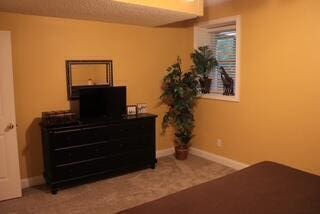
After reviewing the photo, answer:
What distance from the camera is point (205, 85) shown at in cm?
469

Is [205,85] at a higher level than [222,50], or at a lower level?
lower

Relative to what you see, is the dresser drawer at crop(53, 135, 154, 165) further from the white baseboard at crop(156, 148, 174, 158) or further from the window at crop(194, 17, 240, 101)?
the window at crop(194, 17, 240, 101)

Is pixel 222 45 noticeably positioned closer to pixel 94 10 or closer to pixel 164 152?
pixel 164 152

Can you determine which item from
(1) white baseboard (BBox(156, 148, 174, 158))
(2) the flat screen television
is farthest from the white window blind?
(2) the flat screen television

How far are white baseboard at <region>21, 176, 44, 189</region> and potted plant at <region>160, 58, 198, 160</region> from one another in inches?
84.1

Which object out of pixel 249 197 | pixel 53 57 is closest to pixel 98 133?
pixel 53 57

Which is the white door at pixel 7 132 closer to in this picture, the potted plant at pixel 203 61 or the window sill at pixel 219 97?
the potted plant at pixel 203 61

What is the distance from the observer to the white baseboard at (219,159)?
4.18 metres

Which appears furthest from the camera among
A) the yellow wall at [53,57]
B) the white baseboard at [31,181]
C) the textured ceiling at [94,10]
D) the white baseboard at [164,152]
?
the white baseboard at [164,152]

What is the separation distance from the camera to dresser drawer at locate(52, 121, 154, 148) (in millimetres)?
3393

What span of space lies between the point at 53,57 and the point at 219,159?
3005 mm

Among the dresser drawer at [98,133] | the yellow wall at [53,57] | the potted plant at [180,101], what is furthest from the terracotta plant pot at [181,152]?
the yellow wall at [53,57]

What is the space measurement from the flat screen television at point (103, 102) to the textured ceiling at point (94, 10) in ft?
3.27

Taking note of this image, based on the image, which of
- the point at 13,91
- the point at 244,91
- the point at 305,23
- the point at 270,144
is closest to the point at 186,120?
the point at 244,91
